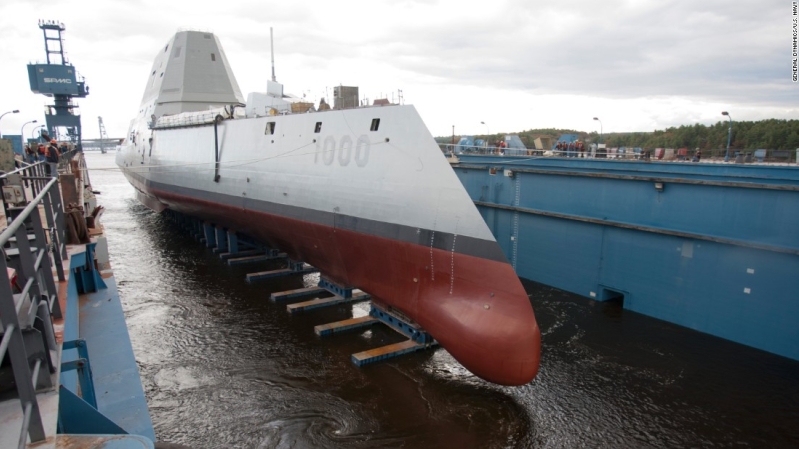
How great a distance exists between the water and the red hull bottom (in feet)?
2.79

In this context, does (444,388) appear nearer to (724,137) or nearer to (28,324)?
(28,324)

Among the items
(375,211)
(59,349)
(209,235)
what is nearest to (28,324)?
(59,349)

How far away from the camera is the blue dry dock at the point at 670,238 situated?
9.98 m

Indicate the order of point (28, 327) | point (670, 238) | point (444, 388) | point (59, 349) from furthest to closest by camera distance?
point (670, 238)
point (444, 388)
point (59, 349)
point (28, 327)

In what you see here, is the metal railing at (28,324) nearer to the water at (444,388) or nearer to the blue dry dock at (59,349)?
the blue dry dock at (59,349)

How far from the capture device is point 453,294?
8859 mm

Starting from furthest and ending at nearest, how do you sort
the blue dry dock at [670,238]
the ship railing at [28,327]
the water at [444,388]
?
the blue dry dock at [670,238] < the water at [444,388] < the ship railing at [28,327]

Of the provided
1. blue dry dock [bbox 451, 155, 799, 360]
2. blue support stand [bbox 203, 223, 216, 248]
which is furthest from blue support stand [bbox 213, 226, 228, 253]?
blue dry dock [bbox 451, 155, 799, 360]

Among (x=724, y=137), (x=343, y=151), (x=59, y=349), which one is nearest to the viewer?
(x=59, y=349)

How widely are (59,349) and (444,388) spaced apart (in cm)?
666

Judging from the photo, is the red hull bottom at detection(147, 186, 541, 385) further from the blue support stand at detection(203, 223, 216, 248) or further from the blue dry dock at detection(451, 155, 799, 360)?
the blue support stand at detection(203, 223, 216, 248)

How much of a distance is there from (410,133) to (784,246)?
329 inches

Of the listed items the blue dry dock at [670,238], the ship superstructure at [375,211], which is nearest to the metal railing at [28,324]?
the ship superstructure at [375,211]

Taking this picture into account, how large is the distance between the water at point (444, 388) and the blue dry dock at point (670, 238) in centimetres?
70
